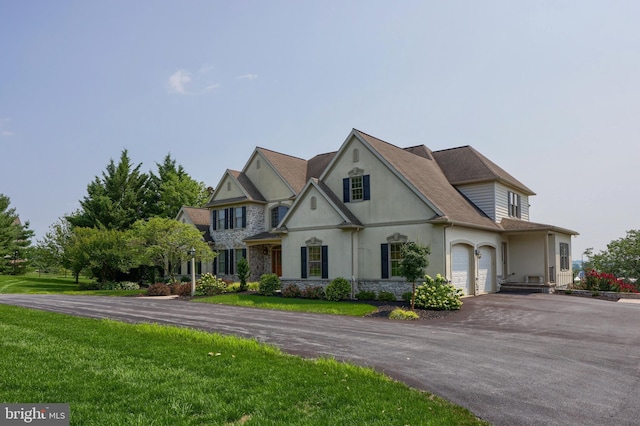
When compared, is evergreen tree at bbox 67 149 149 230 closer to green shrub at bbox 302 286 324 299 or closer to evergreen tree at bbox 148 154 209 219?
evergreen tree at bbox 148 154 209 219

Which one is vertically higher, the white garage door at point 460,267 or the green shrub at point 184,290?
the white garage door at point 460,267

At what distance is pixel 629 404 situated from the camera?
21.9 ft

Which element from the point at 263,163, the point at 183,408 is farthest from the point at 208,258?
the point at 183,408

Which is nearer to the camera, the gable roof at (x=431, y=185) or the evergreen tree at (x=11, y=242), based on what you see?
the gable roof at (x=431, y=185)

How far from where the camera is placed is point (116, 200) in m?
47.8

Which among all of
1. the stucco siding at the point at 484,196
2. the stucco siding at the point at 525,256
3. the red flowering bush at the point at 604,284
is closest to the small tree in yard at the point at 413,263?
the stucco siding at the point at 484,196

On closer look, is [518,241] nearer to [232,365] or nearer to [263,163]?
[263,163]

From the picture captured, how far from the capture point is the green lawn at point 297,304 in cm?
1866

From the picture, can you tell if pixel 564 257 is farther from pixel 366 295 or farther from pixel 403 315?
pixel 403 315

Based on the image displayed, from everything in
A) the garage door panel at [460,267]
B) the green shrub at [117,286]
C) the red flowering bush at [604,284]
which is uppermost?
the garage door panel at [460,267]

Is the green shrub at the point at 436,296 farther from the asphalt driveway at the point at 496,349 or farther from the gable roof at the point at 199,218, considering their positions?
the gable roof at the point at 199,218

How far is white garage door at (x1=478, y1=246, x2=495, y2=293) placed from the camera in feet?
80.2

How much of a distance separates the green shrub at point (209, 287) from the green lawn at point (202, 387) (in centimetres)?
1776

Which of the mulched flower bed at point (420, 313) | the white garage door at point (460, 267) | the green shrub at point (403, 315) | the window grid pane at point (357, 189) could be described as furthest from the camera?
the window grid pane at point (357, 189)
